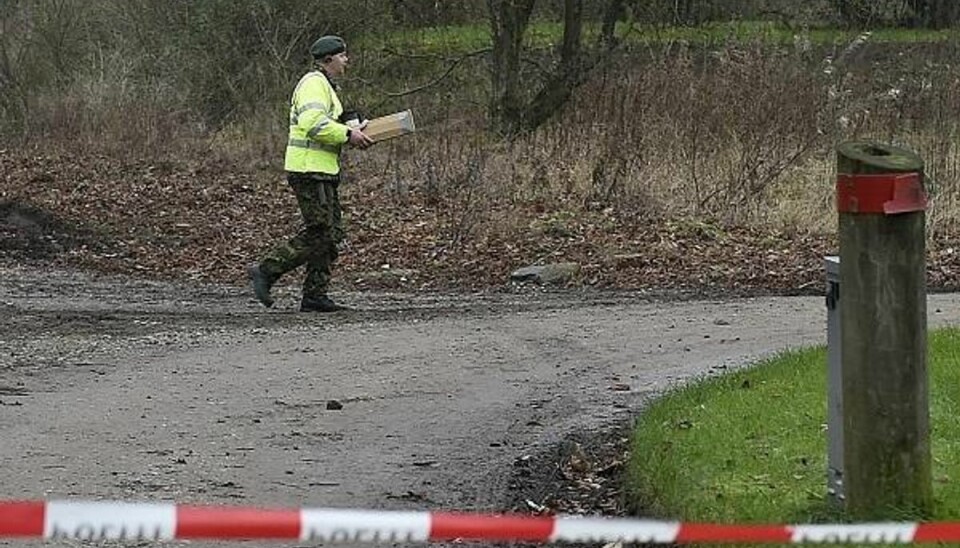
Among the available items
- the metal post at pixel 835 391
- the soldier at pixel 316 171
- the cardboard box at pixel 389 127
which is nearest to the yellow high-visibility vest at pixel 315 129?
Answer: the soldier at pixel 316 171

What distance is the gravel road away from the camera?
7.07 m

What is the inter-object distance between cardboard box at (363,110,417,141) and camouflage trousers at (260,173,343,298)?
43 cm

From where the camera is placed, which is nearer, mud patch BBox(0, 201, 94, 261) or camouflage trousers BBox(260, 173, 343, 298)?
camouflage trousers BBox(260, 173, 343, 298)

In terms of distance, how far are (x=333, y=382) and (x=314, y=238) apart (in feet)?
10.6

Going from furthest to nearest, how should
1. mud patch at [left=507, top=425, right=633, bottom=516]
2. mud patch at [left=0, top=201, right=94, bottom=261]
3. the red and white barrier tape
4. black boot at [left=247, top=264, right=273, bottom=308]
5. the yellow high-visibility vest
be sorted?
1. mud patch at [left=0, top=201, right=94, bottom=261]
2. black boot at [left=247, top=264, right=273, bottom=308]
3. the yellow high-visibility vest
4. mud patch at [left=507, top=425, right=633, bottom=516]
5. the red and white barrier tape

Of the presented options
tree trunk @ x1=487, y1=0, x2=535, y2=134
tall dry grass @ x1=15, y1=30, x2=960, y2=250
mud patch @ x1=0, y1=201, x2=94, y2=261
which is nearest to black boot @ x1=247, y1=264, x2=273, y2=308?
tall dry grass @ x1=15, y1=30, x2=960, y2=250

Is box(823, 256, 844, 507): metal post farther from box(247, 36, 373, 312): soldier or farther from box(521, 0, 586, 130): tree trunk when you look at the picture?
box(521, 0, 586, 130): tree trunk

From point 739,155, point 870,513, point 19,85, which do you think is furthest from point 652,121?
point 870,513

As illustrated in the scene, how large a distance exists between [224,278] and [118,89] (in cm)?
1089

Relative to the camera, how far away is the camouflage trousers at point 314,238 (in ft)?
40.4

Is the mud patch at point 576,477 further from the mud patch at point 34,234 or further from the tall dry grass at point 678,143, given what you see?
the mud patch at point 34,234

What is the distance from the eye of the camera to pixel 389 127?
12.4 m

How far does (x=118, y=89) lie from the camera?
2533 cm

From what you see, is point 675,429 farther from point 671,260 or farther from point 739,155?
point 739,155
